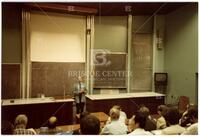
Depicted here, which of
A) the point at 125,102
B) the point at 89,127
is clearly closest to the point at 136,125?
the point at 89,127

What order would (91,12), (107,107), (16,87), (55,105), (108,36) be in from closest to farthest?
(55,105) < (107,107) < (16,87) < (91,12) < (108,36)

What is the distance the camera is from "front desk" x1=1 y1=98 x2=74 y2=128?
3270 millimetres


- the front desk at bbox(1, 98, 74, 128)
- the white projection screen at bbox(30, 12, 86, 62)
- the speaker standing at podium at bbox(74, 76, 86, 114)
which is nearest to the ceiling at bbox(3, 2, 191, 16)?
the white projection screen at bbox(30, 12, 86, 62)

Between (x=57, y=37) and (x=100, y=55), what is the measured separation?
3.76 ft

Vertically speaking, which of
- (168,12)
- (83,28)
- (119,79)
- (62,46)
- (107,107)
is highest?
(168,12)

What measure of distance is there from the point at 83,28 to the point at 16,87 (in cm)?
194

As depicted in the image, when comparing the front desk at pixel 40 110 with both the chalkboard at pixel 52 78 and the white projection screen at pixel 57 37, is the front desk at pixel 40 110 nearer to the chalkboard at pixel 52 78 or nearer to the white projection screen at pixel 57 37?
the chalkboard at pixel 52 78

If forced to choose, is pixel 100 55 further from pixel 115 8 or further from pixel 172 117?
pixel 172 117

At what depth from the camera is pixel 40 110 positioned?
345 centimetres

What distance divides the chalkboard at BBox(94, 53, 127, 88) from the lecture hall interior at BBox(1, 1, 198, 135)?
0.08 feet

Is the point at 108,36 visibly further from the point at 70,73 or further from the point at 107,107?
the point at 107,107

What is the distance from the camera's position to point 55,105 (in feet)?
11.6

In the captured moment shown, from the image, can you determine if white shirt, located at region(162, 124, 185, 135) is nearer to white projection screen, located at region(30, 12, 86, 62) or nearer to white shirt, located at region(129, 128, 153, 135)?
white shirt, located at region(129, 128, 153, 135)

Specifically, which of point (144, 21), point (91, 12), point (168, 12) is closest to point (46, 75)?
point (91, 12)
